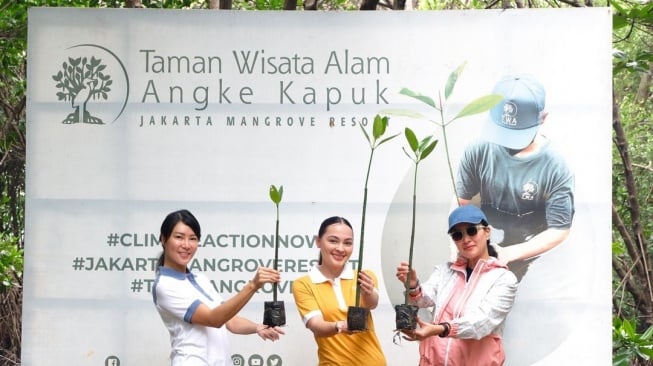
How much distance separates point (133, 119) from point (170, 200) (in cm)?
48

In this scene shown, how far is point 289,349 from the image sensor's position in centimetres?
564

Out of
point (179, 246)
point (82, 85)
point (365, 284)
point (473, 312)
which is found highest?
point (82, 85)

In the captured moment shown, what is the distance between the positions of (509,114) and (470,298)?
48.2 inches

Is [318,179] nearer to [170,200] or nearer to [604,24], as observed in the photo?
[170,200]

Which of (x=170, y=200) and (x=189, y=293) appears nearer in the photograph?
(x=189, y=293)

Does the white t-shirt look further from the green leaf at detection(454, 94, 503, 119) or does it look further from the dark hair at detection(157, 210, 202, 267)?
the green leaf at detection(454, 94, 503, 119)

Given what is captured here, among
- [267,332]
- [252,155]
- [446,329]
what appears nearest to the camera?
[446,329]

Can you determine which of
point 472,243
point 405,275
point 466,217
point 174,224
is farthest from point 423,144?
point 174,224

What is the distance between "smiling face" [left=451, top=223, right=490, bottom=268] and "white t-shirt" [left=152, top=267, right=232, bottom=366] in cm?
118

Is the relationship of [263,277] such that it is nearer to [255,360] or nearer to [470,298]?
[470,298]

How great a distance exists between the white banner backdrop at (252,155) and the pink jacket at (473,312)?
623 mm

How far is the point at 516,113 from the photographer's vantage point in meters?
5.66

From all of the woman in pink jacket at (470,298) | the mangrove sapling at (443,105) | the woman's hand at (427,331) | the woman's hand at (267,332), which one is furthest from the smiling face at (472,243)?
the woman's hand at (267,332)

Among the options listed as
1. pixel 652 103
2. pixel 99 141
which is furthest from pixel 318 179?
pixel 652 103
